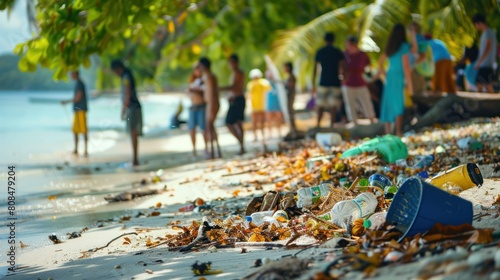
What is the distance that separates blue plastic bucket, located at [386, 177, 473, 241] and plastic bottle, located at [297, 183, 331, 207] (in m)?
1.45

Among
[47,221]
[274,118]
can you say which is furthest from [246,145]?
[47,221]

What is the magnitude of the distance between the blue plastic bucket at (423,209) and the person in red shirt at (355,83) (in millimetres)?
8512

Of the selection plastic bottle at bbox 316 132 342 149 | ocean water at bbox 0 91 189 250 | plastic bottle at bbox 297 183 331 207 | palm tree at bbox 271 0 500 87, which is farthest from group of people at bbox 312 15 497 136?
plastic bottle at bbox 297 183 331 207

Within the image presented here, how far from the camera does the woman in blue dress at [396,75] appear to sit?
37.5 feet

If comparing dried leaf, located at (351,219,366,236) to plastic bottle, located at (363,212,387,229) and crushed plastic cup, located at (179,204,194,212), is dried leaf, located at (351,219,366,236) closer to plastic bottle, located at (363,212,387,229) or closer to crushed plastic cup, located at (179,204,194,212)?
plastic bottle, located at (363,212,387,229)

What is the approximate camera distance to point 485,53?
42.8ft

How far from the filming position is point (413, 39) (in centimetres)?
1238

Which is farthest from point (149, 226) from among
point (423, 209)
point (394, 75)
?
point (394, 75)

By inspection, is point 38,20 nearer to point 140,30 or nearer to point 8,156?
point 140,30

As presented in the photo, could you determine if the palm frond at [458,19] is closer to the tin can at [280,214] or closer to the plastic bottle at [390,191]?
the plastic bottle at [390,191]

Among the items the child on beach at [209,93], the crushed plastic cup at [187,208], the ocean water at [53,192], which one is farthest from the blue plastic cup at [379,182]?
the child on beach at [209,93]

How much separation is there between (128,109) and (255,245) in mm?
8068

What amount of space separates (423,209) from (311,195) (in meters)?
1.93

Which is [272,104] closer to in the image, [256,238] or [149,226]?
[149,226]
